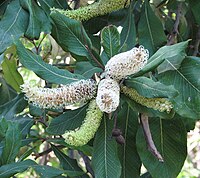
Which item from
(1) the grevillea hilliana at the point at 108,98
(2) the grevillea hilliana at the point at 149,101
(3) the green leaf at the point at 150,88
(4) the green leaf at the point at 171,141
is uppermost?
(1) the grevillea hilliana at the point at 108,98

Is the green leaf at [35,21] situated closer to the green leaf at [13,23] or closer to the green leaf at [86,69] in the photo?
the green leaf at [13,23]

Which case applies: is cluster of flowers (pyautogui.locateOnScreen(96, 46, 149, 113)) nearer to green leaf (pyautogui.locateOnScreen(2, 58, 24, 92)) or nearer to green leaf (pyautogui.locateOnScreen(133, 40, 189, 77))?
green leaf (pyautogui.locateOnScreen(133, 40, 189, 77))

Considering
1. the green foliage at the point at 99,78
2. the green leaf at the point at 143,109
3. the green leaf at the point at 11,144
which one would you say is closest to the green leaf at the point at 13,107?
the green foliage at the point at 99,78

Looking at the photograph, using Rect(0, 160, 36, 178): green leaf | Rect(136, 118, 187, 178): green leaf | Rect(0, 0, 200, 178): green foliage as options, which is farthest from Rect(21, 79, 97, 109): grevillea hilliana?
Rect(136, 118, 187, 178): green leaf

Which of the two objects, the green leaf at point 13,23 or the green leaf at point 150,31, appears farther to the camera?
the green leaf at point 150,31

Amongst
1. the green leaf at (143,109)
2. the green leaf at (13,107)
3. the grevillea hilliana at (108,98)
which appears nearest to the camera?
the grevillea hilliana at (108,98)

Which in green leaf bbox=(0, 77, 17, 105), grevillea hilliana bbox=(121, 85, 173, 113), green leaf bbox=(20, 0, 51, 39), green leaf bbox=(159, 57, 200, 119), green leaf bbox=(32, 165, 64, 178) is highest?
green leaf bbox=(20, 0, 51, 39)

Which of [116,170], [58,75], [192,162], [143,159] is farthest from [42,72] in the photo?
[192,162]
